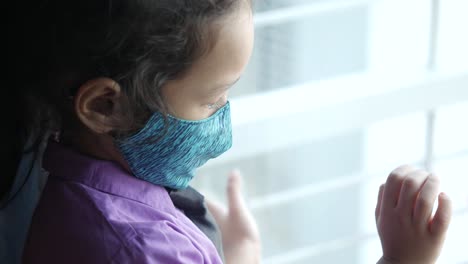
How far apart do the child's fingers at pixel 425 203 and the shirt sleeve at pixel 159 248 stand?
0.83 ft

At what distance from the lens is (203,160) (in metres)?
0.87

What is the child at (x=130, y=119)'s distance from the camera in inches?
29.0

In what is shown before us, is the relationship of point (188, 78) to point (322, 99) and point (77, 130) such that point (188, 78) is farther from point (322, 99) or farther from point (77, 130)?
point (322, 99)

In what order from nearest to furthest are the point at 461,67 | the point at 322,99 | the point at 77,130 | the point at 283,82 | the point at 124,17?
the point at 124,17, the point at 77,130, the point at 322,99, the point at 461,67, the point at 283,82

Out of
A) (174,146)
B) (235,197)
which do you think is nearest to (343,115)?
(235,197)

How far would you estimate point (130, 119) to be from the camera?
788mm

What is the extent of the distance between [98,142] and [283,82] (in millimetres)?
968

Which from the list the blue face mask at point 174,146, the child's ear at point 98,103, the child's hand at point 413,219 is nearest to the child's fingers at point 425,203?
the child's hand at point 413,219

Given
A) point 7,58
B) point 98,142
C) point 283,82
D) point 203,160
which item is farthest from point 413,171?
point 283,82

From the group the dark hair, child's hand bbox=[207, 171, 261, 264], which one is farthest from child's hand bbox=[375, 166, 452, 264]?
the dark hair

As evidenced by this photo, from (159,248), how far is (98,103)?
5.9 inches

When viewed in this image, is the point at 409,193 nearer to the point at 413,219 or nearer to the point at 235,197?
the point at 413,219


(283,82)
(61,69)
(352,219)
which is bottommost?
(352,219)

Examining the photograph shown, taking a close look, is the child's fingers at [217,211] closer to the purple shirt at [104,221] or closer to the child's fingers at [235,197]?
the child's fingers at [235,197]
